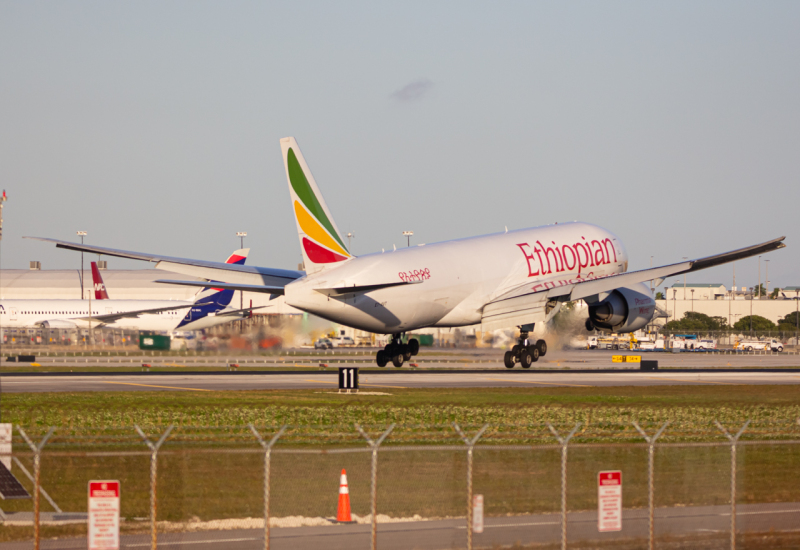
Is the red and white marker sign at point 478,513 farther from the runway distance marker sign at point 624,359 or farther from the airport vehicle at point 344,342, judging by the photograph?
the airport vehicle at point 344,342

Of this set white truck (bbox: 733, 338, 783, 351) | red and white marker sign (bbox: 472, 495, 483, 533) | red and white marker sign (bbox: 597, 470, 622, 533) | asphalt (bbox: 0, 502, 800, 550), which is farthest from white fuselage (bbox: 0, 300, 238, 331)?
red and white marker sign (bbox: 597, 470, 622, 533)

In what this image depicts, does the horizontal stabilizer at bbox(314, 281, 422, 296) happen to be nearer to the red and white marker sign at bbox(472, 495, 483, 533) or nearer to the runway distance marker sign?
the red and white marker sign at bbox(472, 495, 483, 533)

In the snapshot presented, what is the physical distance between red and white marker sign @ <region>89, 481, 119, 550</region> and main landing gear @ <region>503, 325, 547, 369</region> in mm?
38539

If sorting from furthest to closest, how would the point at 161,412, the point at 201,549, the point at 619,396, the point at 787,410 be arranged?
1. the point at 619,396
2. the point at 787,410
3. the point at 161,412
4. the point at 201,549

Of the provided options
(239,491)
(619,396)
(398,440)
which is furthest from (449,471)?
(619,396)

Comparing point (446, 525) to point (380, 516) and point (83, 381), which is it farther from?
point (83, 381)

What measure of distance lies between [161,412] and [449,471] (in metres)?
10.7

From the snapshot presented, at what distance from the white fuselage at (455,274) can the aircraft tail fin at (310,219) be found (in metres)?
0.62

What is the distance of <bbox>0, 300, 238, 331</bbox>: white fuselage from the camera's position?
8938 cm

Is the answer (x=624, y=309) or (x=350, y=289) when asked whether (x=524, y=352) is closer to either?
(x=624, y=309)

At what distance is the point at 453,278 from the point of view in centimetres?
4434

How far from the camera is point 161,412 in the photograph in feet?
94.4

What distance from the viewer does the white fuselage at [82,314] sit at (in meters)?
89.4

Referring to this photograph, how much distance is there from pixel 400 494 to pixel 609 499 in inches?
235
